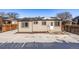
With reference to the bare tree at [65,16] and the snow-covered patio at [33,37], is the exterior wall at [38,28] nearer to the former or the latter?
the snow-covered patio at [33,37]

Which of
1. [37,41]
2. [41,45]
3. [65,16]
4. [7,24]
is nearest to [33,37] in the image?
[37,41]

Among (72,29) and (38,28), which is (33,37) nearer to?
(38,28)

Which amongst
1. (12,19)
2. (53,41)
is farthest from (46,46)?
(12,19)

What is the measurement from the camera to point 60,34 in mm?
8719

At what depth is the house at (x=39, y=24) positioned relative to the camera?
A: 8672 millimetres

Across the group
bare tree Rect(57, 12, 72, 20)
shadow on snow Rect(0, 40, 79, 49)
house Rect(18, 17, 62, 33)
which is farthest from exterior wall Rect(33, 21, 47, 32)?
bare tree Rect(57, 12, 72, 20)

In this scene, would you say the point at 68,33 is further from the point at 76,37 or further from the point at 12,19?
the point at 12,19

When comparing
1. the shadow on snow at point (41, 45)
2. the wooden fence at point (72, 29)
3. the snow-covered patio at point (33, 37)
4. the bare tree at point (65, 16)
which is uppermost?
the bare tree at point (65, 16)

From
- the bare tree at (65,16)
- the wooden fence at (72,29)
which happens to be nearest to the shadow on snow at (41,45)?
the wooden fence at (72,29)

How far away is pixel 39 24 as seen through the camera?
8703 millimetres

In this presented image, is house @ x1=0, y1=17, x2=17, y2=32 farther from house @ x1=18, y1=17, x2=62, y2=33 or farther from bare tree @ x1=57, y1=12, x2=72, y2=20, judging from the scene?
bare tree @ x1=57, y1=12, x2=72, y2=20
